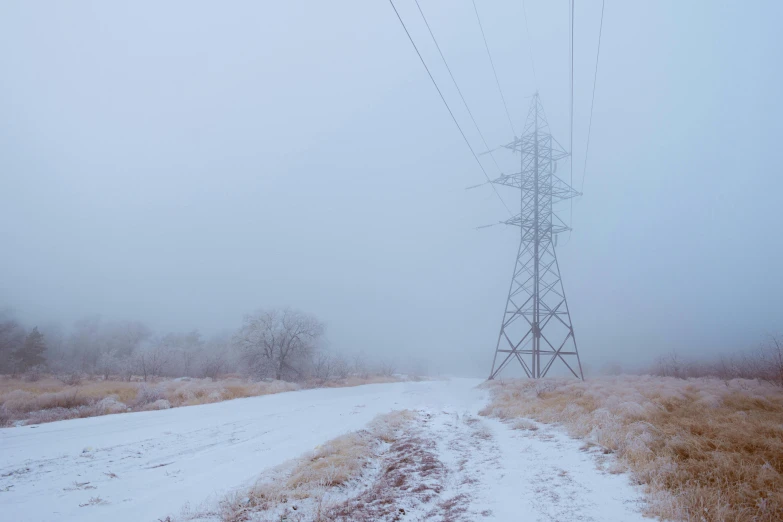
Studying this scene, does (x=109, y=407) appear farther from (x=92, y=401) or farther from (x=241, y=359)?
(x=241, y=359)

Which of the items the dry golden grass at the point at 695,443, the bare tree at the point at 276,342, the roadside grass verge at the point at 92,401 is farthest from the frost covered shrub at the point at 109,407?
the bare tree at the point at 276,342

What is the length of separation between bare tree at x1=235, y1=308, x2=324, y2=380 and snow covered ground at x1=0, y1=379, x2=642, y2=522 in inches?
956

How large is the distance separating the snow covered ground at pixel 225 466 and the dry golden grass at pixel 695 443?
20.0 inches

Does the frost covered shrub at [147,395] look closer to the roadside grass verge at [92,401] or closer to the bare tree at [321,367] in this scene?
the roadside grass verge at [92,401]

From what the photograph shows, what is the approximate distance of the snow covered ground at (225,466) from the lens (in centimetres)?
547

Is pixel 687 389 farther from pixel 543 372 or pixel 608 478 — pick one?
pixel 608 478

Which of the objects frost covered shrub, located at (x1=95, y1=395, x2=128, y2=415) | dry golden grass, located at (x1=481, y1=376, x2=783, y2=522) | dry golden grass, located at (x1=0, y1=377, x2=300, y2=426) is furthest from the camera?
frost covered shrub, located at (x1=95, y1=395, x2=128, y2=415)

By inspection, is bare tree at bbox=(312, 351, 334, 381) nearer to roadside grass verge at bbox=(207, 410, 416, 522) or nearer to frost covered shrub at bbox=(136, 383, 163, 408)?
frost covered shrub at bbox=(136, 383, 163, 408)

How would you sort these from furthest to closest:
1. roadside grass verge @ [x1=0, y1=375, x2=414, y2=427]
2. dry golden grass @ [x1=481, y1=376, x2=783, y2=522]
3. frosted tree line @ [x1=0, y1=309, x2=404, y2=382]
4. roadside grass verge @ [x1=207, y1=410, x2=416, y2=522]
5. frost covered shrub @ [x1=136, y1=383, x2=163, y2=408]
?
frosted tree line @ [x1=0, y1=309, x2=404, y2=382], frost covered shrub @ [x1=136, y1=383, x2=163, y2=408], roadside grass verge @ [x1=0, y1=375, x2=414, y2=427], roadside grass verge @ [x1=207, y1=410, x2=416, y2=522], dry golden grass @ [x1=481, y1=376, x2=783, y2=522]

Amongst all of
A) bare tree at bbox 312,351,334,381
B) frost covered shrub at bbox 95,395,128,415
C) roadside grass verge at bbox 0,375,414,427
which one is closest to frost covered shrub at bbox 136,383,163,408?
roadside grass verge at bbox 0,375,414,427

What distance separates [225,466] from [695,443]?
29.9 ft

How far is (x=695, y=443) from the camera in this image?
6195 millimetres

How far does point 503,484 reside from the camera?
622cm

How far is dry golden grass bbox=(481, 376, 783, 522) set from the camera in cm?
438
